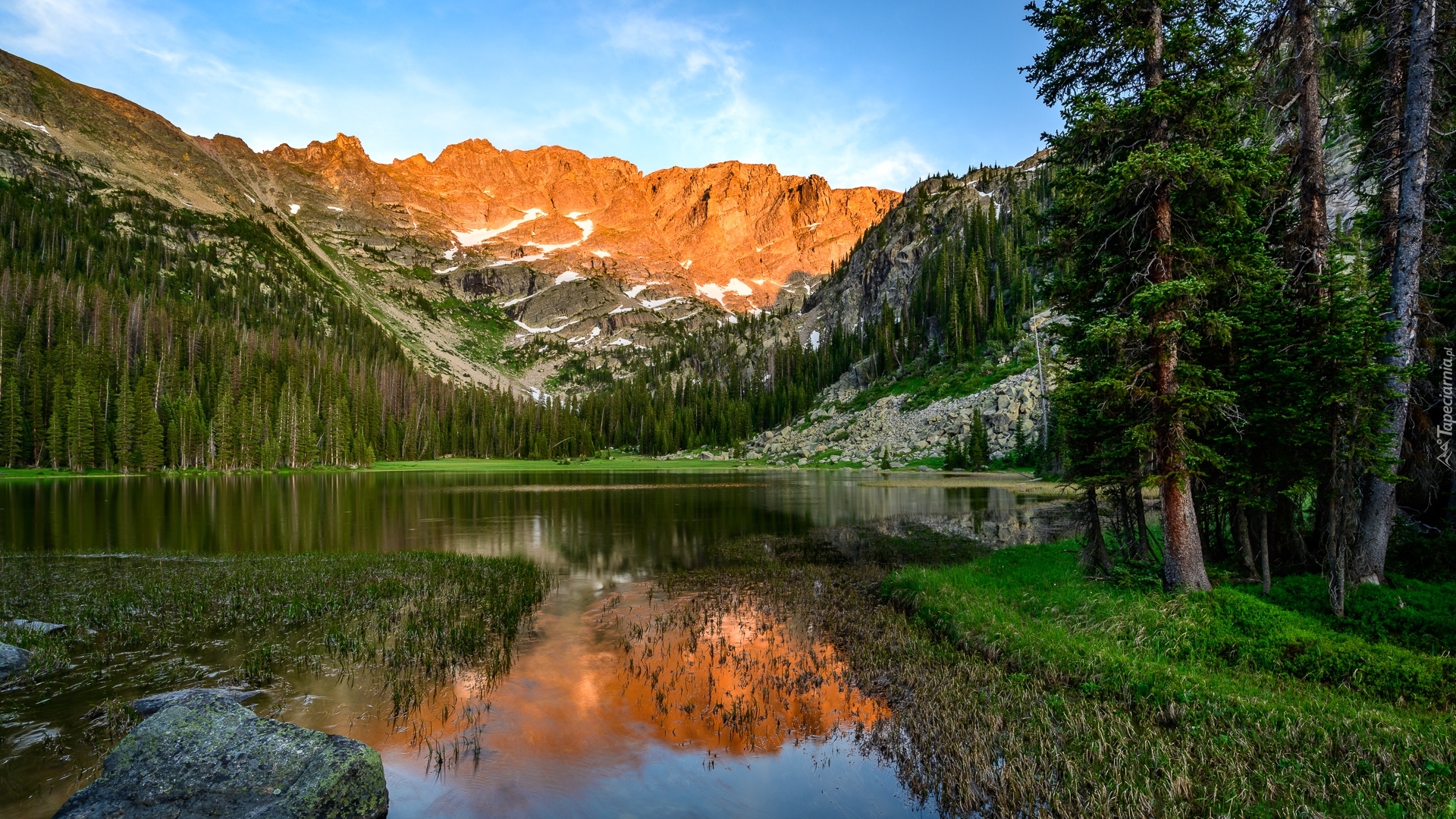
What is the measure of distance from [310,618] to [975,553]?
2295cm

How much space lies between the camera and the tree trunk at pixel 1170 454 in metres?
13.0

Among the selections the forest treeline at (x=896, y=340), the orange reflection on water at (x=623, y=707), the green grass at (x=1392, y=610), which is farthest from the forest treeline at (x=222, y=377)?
the green grass at (x=1392, y=610)

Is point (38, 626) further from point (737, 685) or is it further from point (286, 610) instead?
point (737, 685)

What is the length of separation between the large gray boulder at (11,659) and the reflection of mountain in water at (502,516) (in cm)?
1470

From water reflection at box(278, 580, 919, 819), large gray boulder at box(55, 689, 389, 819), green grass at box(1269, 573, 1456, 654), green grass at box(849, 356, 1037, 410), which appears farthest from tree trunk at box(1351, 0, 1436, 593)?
green grass at box(849, 356, 1037, 410)

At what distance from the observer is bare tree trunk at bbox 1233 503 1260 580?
14305mm

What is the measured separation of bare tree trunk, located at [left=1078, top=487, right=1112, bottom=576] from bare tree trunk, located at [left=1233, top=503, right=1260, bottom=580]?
2820 millimetres

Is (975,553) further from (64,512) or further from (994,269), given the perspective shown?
(994,269)

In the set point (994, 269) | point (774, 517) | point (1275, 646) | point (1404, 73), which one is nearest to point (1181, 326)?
point (1275, 646)

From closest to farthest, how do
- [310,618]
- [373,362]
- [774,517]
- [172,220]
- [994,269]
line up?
1. [310,618]
2. [774,517]
3. [994,269]
4. [373,362]
5. [172,220]

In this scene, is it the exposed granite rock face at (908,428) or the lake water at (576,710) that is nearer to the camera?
the lake water at (576,710)

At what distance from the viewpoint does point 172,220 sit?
191 metres

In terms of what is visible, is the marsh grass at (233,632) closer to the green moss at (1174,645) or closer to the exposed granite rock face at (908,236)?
the green moss at (1174,645)

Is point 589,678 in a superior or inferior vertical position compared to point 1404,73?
inferior
